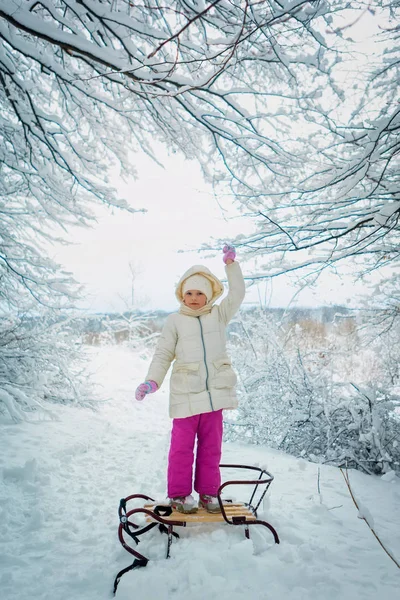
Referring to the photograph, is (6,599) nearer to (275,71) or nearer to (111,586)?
(111,586)

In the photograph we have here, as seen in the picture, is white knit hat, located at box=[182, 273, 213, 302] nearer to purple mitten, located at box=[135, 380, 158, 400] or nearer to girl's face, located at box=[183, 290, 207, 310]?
girl's face, located at box=[183, 290, 207, 310]

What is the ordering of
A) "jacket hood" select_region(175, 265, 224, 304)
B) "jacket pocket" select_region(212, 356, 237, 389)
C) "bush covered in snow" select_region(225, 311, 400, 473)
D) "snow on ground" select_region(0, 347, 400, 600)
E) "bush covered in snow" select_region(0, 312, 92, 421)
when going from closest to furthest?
"snow on ground" select_region(0, 347, 400, 600) → "jacket pocket" select_region(212, 356, 237, 389) → "jacket hood" select_region(175, 265, 224, 304) → "bush covered in snow" select_region(225, 311, 400, 473) → "bush covered in snow" select_region(0, 312, 92, 421)

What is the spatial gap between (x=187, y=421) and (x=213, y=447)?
0.86 feet

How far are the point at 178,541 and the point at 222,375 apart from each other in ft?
3.23

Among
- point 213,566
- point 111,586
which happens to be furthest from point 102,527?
point 213,566

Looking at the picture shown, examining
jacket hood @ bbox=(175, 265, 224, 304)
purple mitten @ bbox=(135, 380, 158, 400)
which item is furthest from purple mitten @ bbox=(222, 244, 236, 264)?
purple mitten @ bbox=(135, 380, 158, 400)

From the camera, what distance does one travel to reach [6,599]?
4.67 feet

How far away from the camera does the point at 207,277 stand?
245 centimetres

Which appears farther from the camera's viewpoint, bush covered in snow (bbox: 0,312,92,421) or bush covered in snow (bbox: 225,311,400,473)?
bush covered in snow (bbox: 0,312,92,421)

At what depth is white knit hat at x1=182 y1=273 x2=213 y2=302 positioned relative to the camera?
2.36m

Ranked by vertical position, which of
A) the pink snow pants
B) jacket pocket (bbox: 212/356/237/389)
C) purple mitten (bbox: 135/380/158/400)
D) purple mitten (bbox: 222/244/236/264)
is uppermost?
purple mitten (bbox: 222/244/236/264)

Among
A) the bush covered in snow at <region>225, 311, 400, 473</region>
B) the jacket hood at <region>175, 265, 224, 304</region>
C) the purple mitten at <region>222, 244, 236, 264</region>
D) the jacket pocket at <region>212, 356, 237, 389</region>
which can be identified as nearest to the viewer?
the jacket pocket at <region>212, 356, 237, 389</region>

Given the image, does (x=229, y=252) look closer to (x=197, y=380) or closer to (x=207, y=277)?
(x=207, y=277)

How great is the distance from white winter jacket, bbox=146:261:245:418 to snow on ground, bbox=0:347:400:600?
76 centimetres
